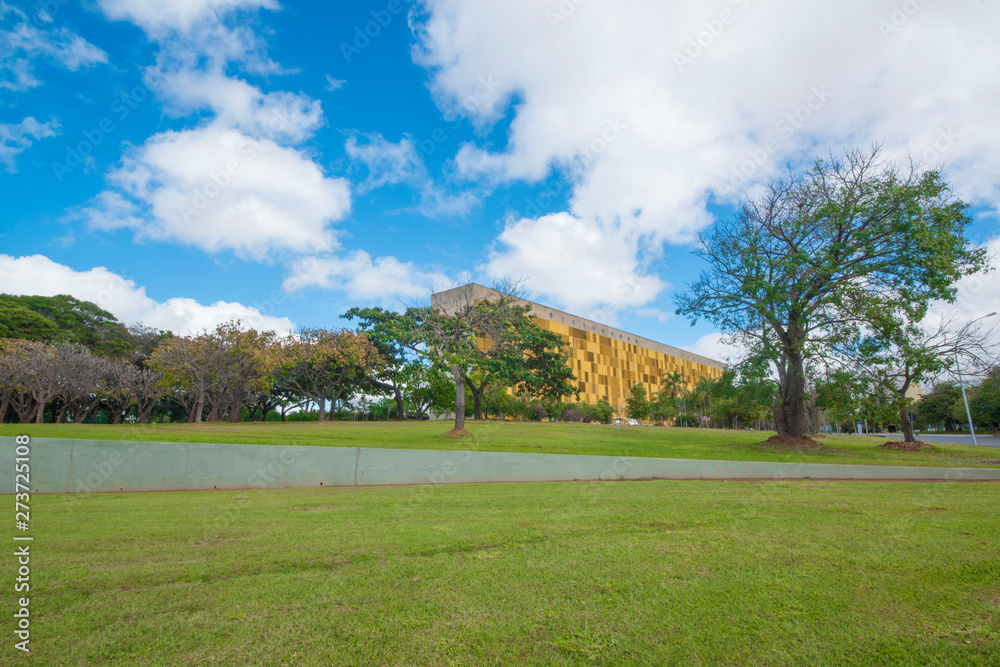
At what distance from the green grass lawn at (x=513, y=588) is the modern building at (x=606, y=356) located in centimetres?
6189

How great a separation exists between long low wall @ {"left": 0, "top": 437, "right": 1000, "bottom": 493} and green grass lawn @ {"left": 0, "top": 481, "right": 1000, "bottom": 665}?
3761mm

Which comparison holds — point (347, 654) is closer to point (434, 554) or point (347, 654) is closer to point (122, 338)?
point (434, 554)

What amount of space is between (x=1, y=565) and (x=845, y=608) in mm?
7713

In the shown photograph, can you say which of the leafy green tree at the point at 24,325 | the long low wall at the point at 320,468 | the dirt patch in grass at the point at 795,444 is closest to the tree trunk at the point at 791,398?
the dirt patch in grass at the point at 795,444

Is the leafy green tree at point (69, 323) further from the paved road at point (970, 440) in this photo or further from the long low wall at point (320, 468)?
the paved road at point (970, 440)

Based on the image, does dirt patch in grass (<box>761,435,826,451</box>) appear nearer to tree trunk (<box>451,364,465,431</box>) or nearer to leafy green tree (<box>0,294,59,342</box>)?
tree trunk (<box>451,364,465,431</box>)

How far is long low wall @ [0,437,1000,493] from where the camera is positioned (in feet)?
36.9

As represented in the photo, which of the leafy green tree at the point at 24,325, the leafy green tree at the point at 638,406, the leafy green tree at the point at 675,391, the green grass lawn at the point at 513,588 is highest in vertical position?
the leafy green tree at the point at 24,325

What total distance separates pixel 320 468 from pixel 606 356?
280ft

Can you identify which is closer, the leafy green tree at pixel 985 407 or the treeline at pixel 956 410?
the leafy green tree at pixel 985 407

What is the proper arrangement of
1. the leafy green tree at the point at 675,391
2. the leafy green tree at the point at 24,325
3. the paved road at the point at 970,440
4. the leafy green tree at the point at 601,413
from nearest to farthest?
the leafy green tree at the point at 24,325 → the paved road at the point at 970,440 → the leafy green tree at the point at 601,413 → the leafy green tree at the point at 675,391

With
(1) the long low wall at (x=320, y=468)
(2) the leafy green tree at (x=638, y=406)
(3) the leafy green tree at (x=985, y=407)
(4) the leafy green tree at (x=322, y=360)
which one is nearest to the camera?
(1) the long low wall at (x=320, y=468)

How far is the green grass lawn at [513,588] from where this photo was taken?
11.0 feet

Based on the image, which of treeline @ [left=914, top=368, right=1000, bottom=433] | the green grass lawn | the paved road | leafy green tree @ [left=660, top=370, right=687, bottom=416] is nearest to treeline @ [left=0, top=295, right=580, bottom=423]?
the green grass lawn
